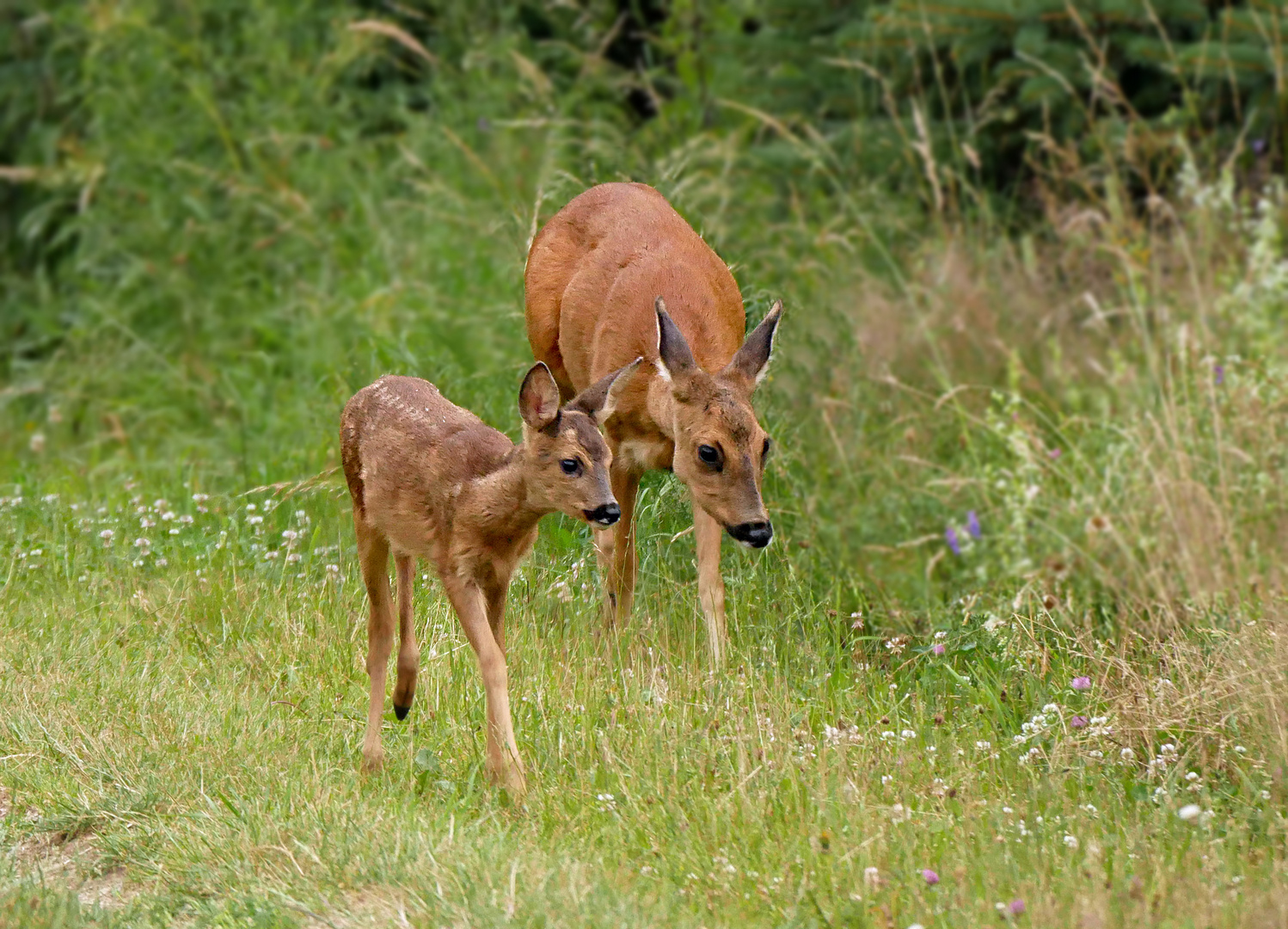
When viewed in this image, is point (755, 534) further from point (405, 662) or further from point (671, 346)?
point (405, 662)

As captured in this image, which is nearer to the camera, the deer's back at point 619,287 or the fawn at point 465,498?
the fawn at point 465,498

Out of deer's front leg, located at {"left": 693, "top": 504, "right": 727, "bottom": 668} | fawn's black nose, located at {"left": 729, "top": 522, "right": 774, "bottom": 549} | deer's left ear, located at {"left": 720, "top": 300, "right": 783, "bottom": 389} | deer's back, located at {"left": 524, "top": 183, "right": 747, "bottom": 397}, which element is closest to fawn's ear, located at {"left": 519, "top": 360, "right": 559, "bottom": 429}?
fawn's black nose, located at {"left": 729, "top": 522, "right": 774, "bottom": 549}

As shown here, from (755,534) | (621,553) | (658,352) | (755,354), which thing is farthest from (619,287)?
(755,534)

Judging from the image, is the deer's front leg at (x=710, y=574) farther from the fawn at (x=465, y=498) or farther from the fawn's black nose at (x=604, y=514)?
the fawn's black nose at (x=604, y=514)

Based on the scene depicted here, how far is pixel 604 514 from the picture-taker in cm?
496

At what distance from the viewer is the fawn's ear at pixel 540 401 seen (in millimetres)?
5031

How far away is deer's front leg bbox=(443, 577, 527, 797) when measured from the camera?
16.4 feet

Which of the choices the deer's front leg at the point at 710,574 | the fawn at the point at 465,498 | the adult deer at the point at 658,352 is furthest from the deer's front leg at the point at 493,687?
the deer's front leg at the point at 710,574

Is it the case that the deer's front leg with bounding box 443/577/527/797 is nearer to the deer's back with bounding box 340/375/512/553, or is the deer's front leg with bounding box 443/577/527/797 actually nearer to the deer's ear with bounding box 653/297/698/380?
the deer's back with bounding box 340/375/512/553

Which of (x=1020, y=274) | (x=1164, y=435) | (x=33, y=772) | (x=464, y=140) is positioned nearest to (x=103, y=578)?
(x=33, y=772)

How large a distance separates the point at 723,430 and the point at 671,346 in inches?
15.0

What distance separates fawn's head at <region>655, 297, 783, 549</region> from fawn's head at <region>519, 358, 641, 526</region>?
1.07 meters

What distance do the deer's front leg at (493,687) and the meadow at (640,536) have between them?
78 mm

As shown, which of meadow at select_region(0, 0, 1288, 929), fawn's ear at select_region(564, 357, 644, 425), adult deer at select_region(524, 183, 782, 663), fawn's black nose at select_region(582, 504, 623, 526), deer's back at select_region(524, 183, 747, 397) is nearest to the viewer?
meadow at select_region(0, 0, 1288, 929)
